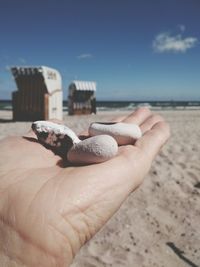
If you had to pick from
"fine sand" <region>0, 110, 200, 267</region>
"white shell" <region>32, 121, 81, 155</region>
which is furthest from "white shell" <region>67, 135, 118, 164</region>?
"fine sand" <region>0, 110, 200, 267</region>

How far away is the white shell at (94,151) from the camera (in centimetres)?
188

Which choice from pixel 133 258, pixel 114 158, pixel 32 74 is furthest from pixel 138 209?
pixel 32 74

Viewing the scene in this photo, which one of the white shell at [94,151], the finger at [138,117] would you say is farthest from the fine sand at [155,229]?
the white shell at [94,151]

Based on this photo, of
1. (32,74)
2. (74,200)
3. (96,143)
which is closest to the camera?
(74,200)

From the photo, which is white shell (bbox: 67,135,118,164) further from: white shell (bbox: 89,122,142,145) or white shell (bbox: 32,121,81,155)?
white shell (bbox: 89,122,142,145)

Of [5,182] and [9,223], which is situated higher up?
[5,182]

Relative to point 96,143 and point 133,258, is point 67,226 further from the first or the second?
point 133,258

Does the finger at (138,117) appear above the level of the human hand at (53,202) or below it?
above

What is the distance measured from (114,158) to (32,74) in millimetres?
10084

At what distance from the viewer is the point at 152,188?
438 centimetres

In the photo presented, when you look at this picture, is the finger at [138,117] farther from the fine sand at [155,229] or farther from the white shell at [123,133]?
the fine sand at [155,229]

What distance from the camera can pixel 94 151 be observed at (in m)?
1.89

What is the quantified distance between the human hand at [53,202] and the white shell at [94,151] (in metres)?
0.07

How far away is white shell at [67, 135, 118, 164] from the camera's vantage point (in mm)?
1880
